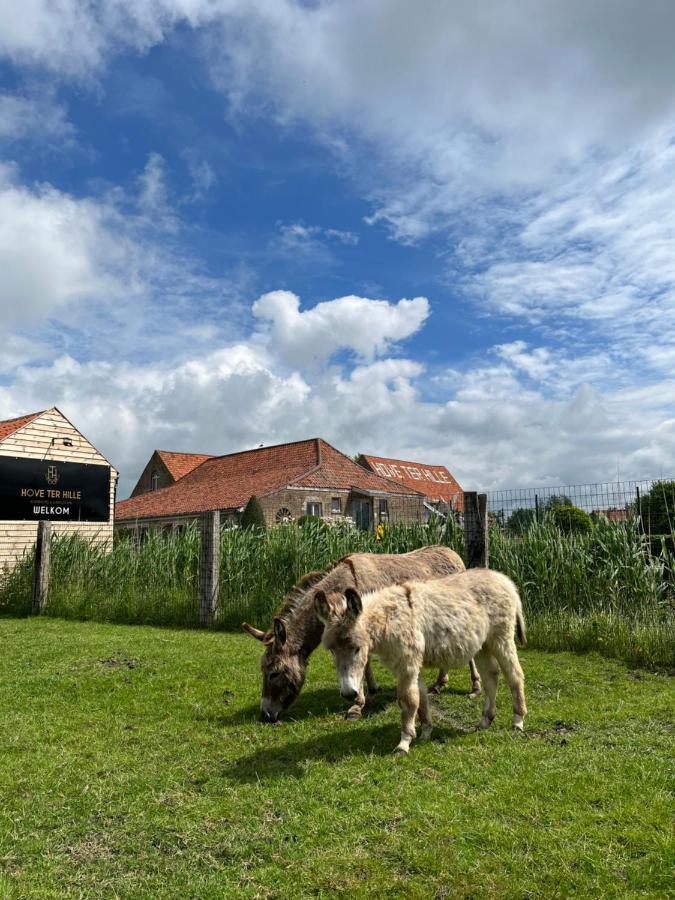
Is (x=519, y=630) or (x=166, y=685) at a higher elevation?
(x=519, y=630)

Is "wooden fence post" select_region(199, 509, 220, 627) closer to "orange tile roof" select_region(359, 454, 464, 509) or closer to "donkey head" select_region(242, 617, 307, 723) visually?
"donkey head" select_region(242, 617, 307, 723)

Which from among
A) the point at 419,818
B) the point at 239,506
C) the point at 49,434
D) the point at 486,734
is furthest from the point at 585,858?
the point at 239,506

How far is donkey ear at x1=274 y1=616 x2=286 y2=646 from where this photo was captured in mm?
6715

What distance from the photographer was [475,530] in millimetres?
10719

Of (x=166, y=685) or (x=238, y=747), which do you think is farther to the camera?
(x=166, y=685)

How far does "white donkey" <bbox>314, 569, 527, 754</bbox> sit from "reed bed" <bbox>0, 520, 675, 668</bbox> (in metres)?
3.94

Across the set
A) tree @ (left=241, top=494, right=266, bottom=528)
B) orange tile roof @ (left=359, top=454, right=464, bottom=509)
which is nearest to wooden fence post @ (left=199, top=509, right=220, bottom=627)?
tree @ (left=241, top=494, right=266, bottom=528)

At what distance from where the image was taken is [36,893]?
11.1ft

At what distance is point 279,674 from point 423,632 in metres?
1.75

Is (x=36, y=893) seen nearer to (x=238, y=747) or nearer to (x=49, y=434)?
(x=238, y=747)

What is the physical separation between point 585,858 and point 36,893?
2868 mm

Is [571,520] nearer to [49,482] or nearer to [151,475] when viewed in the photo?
[49,482]

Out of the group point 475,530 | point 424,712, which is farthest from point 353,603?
point 475,530

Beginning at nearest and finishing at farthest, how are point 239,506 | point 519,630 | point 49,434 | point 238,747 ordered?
point 238,747 < point 519,630 < point 49,434 < point 239,506
